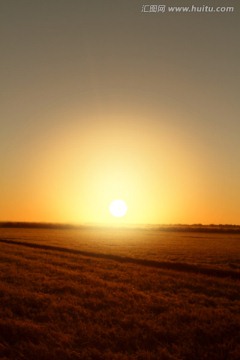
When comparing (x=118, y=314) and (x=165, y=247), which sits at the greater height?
(x=165, y=247)

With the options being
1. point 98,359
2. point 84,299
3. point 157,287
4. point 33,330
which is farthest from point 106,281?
point 98,359

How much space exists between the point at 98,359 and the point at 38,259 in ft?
72.6

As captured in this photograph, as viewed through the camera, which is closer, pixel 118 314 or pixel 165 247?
pixel 118 314

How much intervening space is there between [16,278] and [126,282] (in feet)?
17.8

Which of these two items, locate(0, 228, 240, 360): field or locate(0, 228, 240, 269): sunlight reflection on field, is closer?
locate(0, 228, 240, 360): field

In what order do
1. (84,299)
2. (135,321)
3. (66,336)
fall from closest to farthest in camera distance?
(66,336), (135,321), (84,299)

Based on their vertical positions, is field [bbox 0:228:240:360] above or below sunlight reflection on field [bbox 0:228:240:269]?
below

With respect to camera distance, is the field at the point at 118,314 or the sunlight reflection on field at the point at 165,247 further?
the sunlight reflection on field at the point at 165,247

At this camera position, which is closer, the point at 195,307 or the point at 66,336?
the point at 66,336

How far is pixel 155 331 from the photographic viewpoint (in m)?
12.2

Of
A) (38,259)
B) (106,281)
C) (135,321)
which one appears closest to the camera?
(135,321)

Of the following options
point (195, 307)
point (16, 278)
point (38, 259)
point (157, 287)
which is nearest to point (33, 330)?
point (195, 307)

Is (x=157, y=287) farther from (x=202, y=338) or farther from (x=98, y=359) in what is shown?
(x=98, y=359)

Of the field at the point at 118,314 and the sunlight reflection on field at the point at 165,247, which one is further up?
the sunlight reflection on field at the point at 165,247
